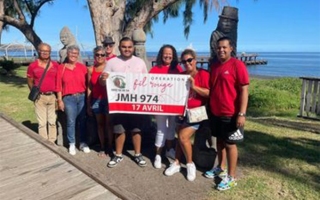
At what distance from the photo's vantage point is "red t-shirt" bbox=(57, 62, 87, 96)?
436 centimetres

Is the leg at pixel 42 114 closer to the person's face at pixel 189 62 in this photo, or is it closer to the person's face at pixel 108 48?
the person's face at pixel 108 48

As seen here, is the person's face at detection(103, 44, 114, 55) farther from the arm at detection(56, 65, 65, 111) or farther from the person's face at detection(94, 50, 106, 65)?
the arm at detection(56, 65, 65, 111)

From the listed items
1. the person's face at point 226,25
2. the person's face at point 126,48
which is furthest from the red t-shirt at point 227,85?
the person's face at point 126,48

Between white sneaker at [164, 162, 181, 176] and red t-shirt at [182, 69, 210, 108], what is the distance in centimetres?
84

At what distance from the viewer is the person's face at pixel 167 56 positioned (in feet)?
12.6

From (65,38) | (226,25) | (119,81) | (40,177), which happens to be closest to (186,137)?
(119,81)

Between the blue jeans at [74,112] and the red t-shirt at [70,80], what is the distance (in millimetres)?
101

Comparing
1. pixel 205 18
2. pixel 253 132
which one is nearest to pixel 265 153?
pixel 253 132

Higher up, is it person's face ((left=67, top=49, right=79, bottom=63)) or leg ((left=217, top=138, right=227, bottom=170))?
person's face ((left=67, top=49, right=79, bottom=63))

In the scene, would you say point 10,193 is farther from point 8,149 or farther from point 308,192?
point 308,192

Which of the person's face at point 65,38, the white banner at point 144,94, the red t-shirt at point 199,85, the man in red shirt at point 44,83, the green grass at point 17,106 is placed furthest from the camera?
the green grass at point 17,106

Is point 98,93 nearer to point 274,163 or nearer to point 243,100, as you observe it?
point 243,100

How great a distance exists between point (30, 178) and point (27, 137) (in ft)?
5.19

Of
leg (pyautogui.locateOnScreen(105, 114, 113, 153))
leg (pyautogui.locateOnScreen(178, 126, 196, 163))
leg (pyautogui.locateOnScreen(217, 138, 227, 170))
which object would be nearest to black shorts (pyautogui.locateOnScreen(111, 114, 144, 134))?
leg (pyautogui.locateOnScreen(105, 114, 113, 153))
